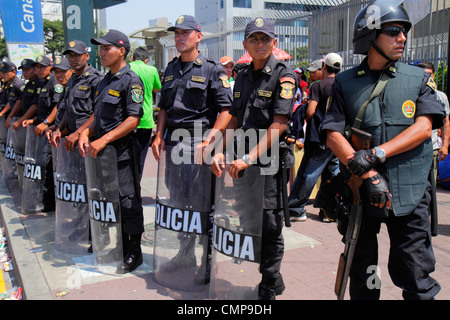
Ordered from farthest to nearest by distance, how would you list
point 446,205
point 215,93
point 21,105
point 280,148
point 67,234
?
point 21,105 < point 446,205 < point 67,234 < point 215,93 < point 280,148

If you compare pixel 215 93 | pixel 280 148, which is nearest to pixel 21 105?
pixel 215 93

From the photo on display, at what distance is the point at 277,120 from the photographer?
10.0ft

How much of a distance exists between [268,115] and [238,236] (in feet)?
2.87

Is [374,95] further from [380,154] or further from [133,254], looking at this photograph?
[133,254]

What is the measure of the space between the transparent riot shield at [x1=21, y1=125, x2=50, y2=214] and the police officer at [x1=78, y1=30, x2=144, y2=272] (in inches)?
83.2

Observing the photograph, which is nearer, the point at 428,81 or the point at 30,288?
the point at 428,81

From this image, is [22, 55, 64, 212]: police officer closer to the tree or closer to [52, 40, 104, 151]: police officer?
[52, 40, 104, 151]: police officer

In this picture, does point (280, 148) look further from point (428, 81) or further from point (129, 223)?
point (129, 223)

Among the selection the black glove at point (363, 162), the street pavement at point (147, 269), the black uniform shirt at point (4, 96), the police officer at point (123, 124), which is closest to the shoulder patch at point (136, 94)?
the police officer at point (123, 124)

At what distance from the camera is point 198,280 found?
367cm

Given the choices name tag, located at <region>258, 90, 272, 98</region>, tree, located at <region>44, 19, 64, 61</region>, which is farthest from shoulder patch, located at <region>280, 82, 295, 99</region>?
tree, located at <region>44, 19, 64, 61</region>

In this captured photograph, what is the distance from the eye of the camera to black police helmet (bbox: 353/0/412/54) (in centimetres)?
247

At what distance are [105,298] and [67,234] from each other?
147 cm

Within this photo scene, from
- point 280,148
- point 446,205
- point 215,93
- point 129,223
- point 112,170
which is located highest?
point 215,93
